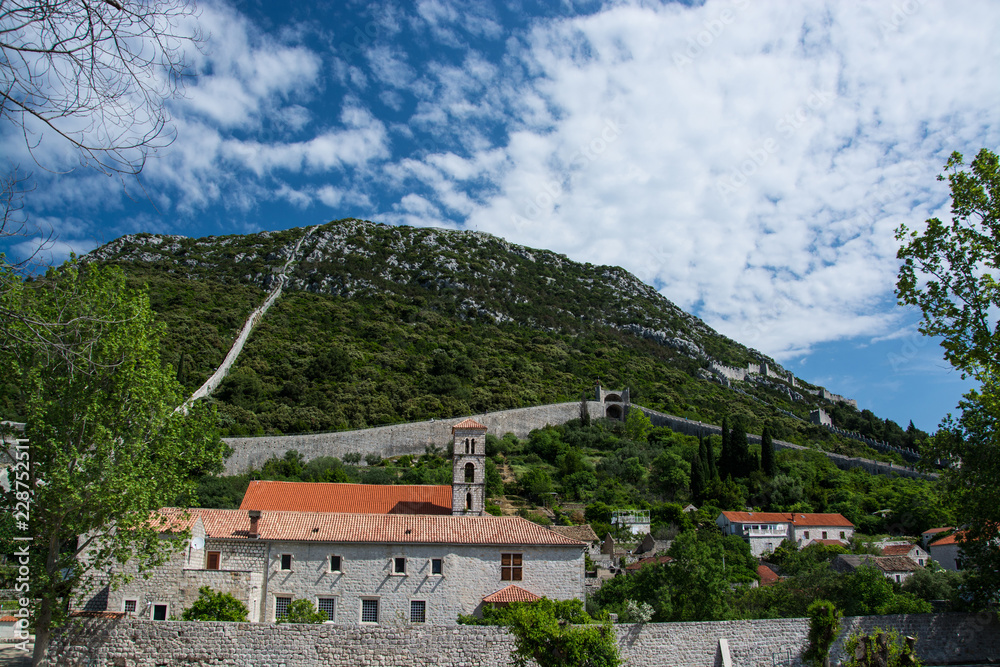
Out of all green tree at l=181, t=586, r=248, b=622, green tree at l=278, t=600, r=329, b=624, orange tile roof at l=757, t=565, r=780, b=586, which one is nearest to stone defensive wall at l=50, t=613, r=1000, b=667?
green tree at l=181, t=586, r=248, b=622

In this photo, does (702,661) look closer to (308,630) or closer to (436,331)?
(308,630)

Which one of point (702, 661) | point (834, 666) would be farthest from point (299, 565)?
point (834, 666)

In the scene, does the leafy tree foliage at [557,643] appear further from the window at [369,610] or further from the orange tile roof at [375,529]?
the window at [369,610]

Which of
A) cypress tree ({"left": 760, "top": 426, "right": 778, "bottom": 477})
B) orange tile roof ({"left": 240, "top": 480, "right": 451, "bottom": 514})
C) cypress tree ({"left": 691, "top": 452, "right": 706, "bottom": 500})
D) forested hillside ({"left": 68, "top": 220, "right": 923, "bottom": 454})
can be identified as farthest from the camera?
forested hillside ({"left": 68, "top": 220, "right": 923, "bottom": 454})

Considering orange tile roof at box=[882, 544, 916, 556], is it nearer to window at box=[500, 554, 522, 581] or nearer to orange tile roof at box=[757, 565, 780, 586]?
orange tile roof at box=[757, 565, 780, 586]

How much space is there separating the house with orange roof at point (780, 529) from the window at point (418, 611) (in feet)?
83.3

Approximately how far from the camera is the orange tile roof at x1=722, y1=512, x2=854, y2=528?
42375 millimetres

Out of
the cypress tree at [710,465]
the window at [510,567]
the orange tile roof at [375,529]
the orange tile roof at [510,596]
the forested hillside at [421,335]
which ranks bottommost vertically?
the orange tile roof at [510,596]

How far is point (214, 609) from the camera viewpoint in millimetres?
18109

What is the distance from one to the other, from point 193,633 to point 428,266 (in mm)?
94491

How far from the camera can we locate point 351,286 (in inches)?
3782

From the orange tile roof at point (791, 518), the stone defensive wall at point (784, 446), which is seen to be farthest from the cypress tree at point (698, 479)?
the stone defensive wall at point (784, 446)

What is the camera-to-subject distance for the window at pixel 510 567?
23125 millimetres

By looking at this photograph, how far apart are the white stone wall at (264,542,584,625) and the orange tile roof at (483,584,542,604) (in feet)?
1.00
